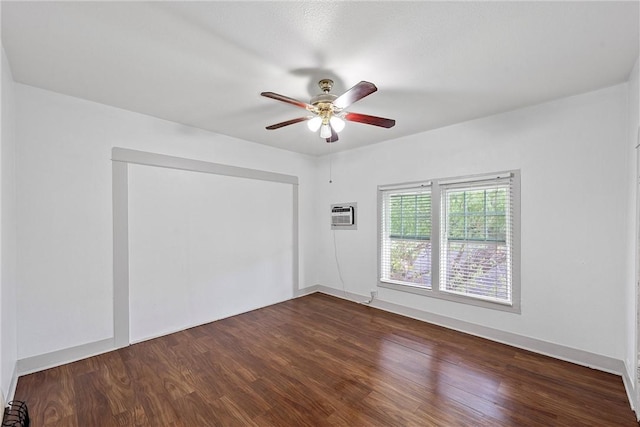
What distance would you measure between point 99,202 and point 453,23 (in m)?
3.37

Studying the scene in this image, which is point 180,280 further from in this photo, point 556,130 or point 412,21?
point 556,130

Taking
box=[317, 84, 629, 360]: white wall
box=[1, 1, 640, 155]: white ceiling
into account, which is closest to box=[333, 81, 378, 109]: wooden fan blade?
box=[1, 1, 640, 155]: white ceiling

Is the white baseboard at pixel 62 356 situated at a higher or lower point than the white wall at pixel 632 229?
lower

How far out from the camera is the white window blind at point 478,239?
3016 mm

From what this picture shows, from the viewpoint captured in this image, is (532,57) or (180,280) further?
(180,280)

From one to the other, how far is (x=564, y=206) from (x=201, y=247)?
4003 mm

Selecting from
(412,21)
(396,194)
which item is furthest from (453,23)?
(396,194)

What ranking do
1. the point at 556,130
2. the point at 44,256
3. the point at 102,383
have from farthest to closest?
1. the point at 556,130
2. the point at 44,256
3. the point at 102,383

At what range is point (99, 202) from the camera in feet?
9.10

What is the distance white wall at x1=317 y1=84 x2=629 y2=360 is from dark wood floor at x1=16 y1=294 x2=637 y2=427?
1.09 feet

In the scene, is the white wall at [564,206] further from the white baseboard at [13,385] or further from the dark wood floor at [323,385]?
the white baseboard at [13,385]

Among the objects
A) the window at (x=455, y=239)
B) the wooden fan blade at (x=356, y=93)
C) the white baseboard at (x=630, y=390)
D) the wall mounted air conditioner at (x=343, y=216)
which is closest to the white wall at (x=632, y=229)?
the white baseboard at (x=630, y=390)

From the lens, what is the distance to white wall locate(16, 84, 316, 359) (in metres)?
2.40

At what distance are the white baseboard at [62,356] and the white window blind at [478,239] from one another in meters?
3.81
